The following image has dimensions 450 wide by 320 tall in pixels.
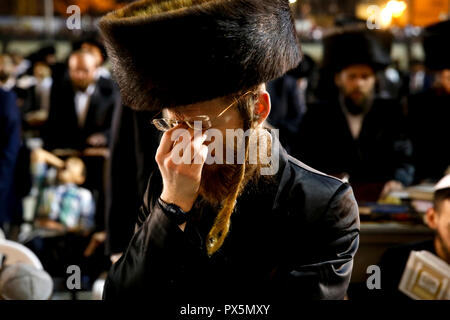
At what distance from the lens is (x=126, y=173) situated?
1.84 m

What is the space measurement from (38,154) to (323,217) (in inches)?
144

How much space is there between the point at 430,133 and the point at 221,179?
8.44ft

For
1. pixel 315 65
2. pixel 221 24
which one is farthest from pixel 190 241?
pixel 315 65

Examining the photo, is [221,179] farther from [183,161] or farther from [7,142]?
[7,142]

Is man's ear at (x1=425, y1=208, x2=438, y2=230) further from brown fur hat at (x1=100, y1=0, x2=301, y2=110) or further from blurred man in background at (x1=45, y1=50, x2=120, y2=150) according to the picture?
blurred man in background at (x1=45, y1=50, x2=120, y2=150)

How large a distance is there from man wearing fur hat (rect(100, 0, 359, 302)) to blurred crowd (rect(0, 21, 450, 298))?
1.01 ft

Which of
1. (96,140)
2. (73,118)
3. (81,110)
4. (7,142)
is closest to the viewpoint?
(7,142)

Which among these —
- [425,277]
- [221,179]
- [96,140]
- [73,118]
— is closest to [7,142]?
[73,118]

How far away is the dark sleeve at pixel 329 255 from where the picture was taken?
1.24 meters

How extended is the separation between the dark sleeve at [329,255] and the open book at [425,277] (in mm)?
612

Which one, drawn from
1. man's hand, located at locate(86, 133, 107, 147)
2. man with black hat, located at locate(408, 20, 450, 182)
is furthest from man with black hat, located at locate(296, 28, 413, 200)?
man's hand, located at locate(86, 133, 107, 147)

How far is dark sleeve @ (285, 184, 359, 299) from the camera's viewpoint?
124 centimetres

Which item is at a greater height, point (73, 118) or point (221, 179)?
point (73, 118)
